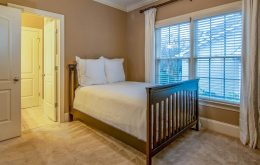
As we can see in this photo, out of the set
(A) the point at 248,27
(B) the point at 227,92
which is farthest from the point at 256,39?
(B) the point at 227,92

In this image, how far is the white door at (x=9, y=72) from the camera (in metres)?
2.35

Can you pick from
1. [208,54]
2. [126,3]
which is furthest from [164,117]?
[126,3]

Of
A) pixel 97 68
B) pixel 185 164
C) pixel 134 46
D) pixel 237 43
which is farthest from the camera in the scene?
pixel 134 46

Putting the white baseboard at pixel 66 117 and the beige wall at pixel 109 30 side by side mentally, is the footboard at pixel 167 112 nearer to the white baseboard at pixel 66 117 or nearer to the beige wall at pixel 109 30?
the beige wall at pixel 109 30

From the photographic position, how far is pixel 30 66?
4.34m

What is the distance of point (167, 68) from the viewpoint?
11.7 ft

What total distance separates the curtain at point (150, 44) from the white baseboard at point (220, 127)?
135 centimetres

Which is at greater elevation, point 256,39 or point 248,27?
point 248,27

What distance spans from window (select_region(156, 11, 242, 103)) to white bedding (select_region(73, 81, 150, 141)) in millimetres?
1325

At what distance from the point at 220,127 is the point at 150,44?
2.09 metres

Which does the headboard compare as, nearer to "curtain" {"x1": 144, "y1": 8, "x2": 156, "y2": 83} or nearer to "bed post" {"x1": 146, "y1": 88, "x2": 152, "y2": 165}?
"curtain" {"x1": 144, "y1": 8, "x2": 156, "y2": 83}

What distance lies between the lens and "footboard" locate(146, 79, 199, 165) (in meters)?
1.73

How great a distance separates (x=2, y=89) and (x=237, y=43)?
11.5ft

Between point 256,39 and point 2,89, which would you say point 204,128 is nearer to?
point 256,39
